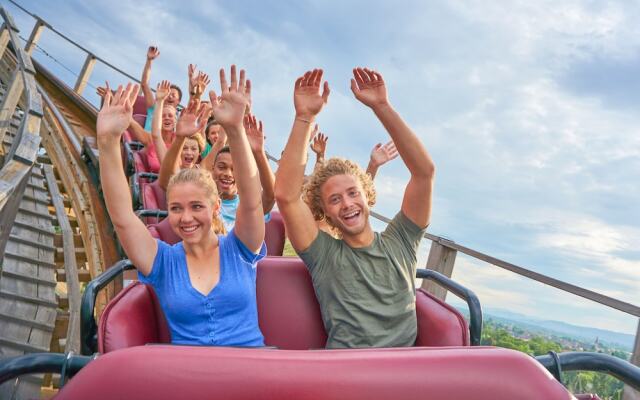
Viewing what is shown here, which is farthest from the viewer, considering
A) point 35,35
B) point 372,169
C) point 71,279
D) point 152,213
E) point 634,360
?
point 35,35

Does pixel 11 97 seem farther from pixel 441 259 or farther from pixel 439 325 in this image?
pixel 439 325

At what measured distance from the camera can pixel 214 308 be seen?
1.56 m

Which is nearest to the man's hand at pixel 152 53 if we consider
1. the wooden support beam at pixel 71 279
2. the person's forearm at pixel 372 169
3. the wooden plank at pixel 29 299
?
the wooden support beam at pixel 71 279

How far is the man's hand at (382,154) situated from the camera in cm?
271

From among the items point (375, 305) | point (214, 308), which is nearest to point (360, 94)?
point (375, 305)

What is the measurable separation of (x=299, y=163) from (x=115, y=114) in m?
0.57

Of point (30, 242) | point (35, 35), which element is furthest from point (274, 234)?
point (35, 35)

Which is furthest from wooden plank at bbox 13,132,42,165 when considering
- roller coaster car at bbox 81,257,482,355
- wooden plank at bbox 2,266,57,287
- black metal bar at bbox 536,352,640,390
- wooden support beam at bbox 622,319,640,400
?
wooden support beam at bbox 622,319,640,400

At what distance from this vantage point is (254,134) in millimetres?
2191

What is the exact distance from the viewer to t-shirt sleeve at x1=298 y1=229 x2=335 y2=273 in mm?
1673

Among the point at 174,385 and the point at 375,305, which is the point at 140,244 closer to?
the point at 375,305

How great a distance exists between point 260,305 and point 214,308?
24 centimetres

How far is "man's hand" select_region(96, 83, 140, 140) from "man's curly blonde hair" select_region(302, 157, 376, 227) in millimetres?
665

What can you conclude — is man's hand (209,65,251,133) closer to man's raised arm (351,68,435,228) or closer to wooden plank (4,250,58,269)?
man's raised arm (351,68,435,228)
